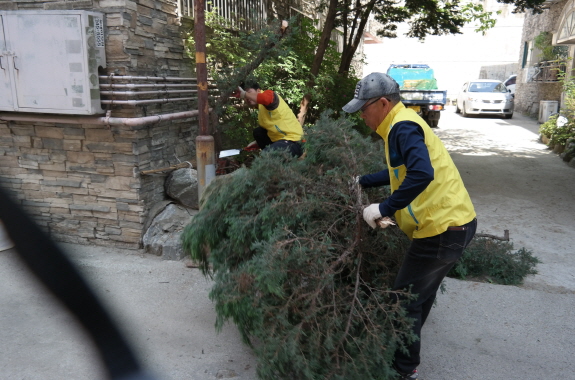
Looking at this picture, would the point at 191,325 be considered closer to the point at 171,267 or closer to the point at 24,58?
the point at 171,267

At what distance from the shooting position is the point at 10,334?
3.54m

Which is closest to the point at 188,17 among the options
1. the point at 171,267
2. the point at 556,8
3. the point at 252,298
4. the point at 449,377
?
the point at 171,267

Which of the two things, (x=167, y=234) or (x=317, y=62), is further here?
(x=317, y=62)

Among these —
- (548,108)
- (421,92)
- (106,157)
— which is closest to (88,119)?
(106,157)

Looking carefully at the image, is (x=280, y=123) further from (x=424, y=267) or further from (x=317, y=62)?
(x=424, y=267)

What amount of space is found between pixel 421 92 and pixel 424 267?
14.0m

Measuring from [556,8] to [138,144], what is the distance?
17924mm

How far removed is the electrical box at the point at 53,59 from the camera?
455cm

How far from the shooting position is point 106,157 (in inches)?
201

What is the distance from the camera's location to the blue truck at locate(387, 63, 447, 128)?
15523mm

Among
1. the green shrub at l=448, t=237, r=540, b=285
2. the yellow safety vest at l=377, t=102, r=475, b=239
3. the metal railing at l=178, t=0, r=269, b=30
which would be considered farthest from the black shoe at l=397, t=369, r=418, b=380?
the metal railing at l=178, t=0, r=269, b=30

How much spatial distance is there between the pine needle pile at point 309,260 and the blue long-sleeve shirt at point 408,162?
0.34 metres

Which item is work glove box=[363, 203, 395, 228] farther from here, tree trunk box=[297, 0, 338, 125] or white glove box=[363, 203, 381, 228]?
tree trunk box=[297, 0, 338, 125]

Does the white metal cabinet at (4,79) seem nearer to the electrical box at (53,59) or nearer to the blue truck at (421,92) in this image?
the electrical box at (53,59)
